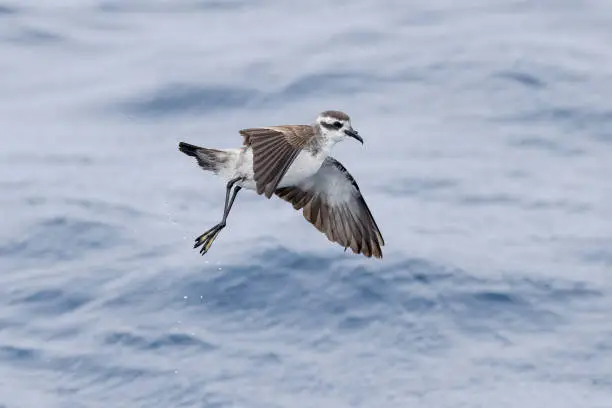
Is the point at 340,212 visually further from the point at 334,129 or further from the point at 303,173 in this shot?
the point at 334,129

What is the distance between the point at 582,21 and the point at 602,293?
8.21m

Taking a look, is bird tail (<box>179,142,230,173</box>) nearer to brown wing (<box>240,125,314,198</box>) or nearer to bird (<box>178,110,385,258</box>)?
bird (<box>178,110,385,258</box>)

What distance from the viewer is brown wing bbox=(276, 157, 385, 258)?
1284 centimetres

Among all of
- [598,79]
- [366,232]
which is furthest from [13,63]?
[366,232]

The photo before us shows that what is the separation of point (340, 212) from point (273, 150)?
5.79 feet

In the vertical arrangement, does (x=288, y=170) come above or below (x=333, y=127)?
below

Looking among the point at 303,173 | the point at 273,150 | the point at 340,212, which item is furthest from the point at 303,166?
the point at 340,212

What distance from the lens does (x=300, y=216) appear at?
18125mm

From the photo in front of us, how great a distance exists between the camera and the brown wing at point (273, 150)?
10969 millimetres

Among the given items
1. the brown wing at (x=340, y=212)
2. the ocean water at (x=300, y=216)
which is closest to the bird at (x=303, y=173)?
the brown wing at (x=340, y=212)

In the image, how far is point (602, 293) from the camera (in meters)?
16.6

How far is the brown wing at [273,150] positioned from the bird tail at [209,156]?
29 cm

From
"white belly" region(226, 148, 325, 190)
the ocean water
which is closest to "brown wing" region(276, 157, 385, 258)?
"white belly" region(226, 148, 325, 190)

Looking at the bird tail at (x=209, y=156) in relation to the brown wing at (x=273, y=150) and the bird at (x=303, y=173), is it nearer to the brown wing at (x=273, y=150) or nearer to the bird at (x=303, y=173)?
the bird at (x=303, y=173)
